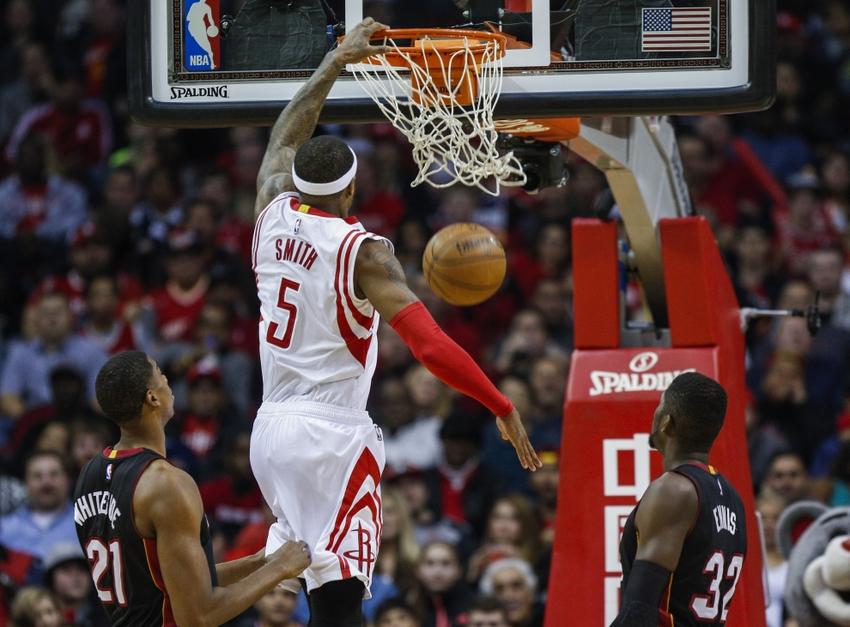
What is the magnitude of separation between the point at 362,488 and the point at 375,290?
0.65m

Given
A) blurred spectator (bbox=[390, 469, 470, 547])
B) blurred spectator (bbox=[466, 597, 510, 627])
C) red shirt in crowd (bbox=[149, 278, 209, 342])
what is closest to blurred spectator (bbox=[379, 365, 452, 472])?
blurred spectator (bbox=[390, 469, 470, 547])

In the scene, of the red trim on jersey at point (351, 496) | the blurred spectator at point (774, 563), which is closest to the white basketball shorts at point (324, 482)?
the red trim on jersey at point (351, 496)

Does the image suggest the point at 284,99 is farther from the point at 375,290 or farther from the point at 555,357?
the point at 555,357

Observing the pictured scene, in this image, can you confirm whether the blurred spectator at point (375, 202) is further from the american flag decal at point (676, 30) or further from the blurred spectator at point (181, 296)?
the american flag decal at point (676, 30)

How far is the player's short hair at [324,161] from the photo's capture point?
5.48 metres

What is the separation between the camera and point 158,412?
540 cm

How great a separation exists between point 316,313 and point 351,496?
605 millimetres

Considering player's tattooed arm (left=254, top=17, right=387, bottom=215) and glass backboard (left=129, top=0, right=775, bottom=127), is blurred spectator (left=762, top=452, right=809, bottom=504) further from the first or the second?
player's tattooed arm (left=254, top=17, right=387, bottom=215)

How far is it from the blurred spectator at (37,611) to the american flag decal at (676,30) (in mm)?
4207

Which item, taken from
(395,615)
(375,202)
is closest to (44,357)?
(375,202)

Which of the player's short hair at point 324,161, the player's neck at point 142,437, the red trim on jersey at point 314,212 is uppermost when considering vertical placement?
the player's short hair at point 324,161

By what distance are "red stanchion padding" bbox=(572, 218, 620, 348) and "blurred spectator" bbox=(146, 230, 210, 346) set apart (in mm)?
5132

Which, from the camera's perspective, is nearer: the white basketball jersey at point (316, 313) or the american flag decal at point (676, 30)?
the white basketball jersey at point (316, 313)

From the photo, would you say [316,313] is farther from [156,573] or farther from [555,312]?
[555,312]
